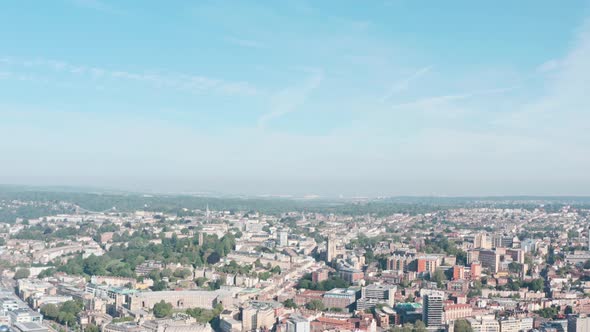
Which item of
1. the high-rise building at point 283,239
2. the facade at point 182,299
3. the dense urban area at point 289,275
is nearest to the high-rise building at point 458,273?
the dense urban area at point 289,275

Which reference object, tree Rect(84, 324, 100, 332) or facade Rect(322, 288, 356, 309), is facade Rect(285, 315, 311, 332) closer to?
facade Rect(322, 288, 356, 309)

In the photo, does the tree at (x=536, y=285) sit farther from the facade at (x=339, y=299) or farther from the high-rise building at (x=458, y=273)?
the facade at (x=339, y=299)

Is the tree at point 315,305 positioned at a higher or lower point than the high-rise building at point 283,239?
lower

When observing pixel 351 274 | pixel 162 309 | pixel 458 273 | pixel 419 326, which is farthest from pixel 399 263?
pixel 162 309

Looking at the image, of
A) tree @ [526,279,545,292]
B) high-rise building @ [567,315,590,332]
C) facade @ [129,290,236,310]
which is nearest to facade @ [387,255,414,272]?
tree @ [526,279,545,292]

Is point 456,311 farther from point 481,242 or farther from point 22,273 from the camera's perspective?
point 22,273

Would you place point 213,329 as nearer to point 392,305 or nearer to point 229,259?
point 392,305
